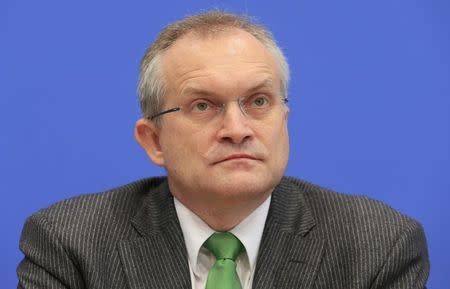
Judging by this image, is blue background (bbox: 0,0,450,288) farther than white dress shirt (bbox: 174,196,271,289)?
Yes

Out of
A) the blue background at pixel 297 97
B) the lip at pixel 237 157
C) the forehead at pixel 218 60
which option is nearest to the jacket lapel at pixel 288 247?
the lip at pixel 237 157

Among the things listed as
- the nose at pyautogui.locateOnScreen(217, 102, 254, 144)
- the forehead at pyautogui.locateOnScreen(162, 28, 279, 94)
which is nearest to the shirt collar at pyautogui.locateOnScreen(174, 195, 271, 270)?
the nose at pyautogui.locateOnScreen(217, 102, 254, 144)

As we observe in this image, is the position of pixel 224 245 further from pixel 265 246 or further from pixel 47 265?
pixel 47 265

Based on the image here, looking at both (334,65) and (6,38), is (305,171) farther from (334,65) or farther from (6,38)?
(6,38)

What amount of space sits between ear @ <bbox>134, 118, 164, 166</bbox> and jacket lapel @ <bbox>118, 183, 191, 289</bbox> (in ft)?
0.47

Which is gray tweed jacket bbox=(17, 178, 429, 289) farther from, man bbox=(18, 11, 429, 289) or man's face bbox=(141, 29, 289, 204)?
man's face bbox=(141, 29, 289, 204)

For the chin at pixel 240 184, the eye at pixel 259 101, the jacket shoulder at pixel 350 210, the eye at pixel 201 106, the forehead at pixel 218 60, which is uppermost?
the forehead at pixel 218 60

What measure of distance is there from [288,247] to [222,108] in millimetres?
497

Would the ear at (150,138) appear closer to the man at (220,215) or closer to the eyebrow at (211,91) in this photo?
the man at (220,215)

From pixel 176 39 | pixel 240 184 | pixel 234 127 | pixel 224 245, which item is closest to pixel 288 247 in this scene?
pixel 224 245

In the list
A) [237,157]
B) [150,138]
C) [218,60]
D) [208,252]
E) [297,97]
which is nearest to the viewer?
[237,157]

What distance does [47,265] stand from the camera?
2.71 m

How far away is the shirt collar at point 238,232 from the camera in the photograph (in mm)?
2721

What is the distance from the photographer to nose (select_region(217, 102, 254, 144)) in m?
2.53
